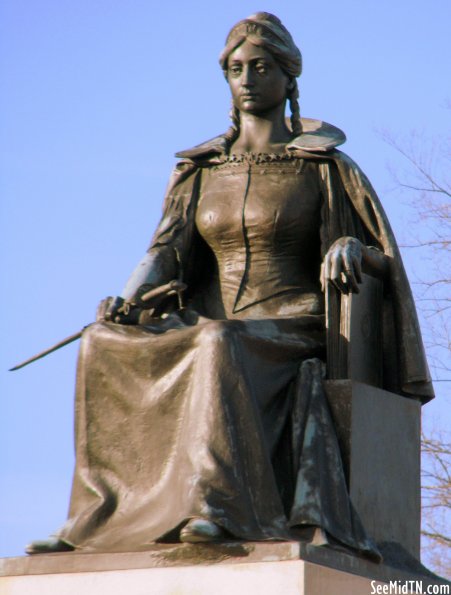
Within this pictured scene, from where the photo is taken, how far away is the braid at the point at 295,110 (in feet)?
34.2

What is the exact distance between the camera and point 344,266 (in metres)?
9.44

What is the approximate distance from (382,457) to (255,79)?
2074 mm

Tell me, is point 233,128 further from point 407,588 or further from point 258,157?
point 407,588

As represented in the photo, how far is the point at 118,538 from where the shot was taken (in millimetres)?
9148

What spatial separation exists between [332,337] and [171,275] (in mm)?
1108

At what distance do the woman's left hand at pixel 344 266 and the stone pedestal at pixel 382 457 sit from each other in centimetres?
46

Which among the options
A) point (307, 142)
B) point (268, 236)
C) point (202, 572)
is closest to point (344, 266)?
point (268, 236)

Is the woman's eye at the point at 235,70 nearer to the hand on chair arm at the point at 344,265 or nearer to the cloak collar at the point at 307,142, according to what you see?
the cloak collar at the point at 307,142

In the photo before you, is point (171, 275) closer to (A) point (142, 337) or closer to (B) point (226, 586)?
(A) point (142, 337)

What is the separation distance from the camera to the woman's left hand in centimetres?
944

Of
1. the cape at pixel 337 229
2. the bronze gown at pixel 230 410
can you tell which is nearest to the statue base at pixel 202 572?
the bronze gown at pixel 230 410

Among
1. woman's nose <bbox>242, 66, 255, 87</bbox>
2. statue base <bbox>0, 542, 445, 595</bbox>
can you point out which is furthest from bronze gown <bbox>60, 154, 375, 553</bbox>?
woman's nose <bbox>242, 66, 255, 87</bbox>

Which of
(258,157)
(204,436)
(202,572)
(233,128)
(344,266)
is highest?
(233,128)

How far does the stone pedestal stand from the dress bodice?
25.9 inches
